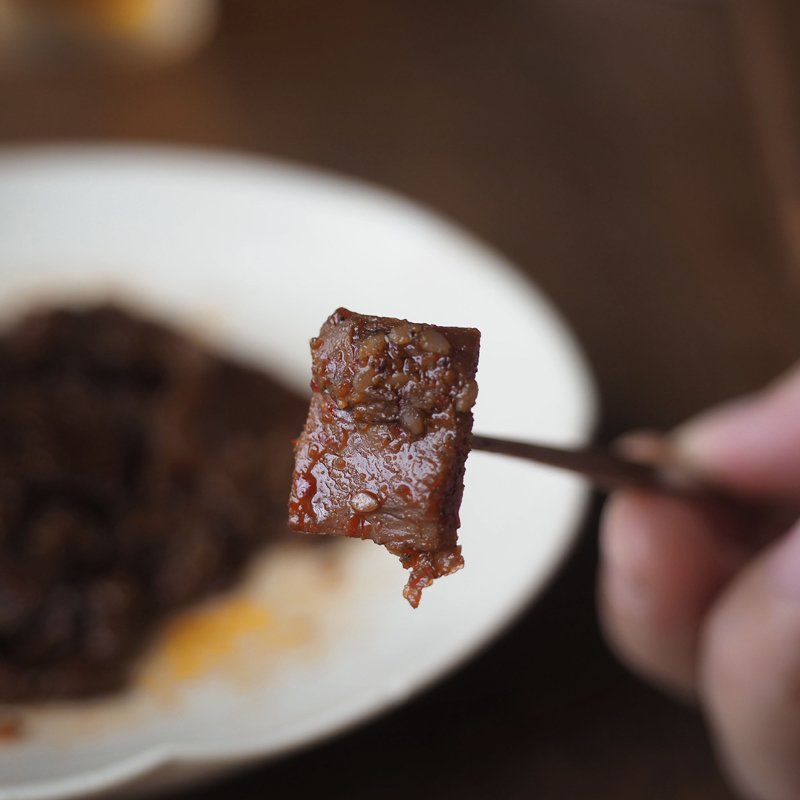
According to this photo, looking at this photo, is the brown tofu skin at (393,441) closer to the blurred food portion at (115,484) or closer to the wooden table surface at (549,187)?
the wooden table surface at (549,187)

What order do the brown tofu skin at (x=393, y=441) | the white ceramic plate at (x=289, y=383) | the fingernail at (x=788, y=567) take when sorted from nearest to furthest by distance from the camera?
the brown tofu skin at (x=393, y=441), the fingernail at (x=788, y=567), the white ceramic plate at (x=289, y=383)

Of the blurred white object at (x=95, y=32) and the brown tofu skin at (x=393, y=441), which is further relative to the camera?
the blurred white object at (x=95, y=32)

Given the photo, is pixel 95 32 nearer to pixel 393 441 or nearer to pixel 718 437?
pixel 718 437

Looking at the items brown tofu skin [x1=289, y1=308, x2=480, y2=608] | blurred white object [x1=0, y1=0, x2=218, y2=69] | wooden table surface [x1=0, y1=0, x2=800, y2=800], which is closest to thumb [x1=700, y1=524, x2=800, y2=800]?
wooden table surface [x1=0, y1=0, x2=800, y2=800]

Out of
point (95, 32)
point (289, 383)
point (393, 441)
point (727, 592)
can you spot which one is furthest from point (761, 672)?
point (95, 32)

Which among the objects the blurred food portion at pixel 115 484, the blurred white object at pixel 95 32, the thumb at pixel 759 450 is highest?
the blurred white object at pixel 95 32

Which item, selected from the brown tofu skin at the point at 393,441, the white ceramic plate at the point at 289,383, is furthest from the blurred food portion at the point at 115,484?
Result: the brown tofu skin at the point at 393,441

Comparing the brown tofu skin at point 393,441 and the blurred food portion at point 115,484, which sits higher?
the brown tofu skin at point 393,441

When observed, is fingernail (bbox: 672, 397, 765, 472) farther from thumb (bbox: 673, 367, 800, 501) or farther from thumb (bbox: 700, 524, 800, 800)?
thumb (bbox: 700, 524, 800, 800)
